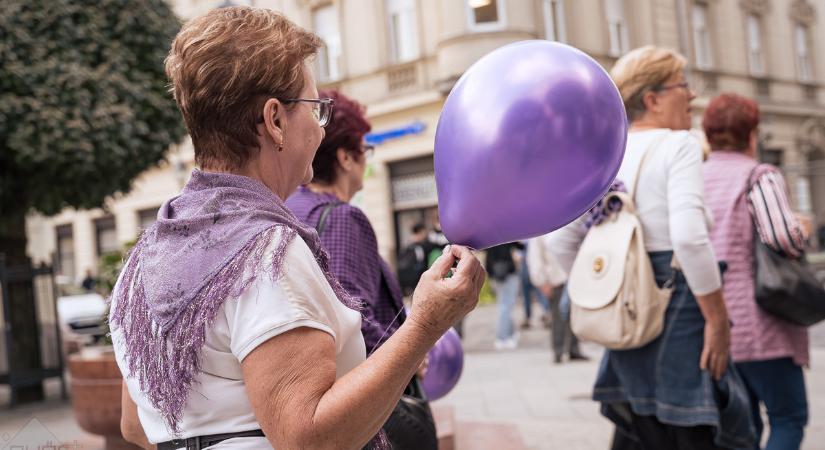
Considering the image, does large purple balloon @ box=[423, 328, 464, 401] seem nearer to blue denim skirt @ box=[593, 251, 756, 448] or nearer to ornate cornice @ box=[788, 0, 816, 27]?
blue denim skirt @ box=[593, 251, 756, 448]

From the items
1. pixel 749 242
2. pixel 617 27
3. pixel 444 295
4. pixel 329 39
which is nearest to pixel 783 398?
pixel 749 242

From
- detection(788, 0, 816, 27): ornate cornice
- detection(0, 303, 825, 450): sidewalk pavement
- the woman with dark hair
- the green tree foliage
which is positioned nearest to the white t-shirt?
the woman with dark hair

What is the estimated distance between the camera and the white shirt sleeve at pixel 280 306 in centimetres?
127

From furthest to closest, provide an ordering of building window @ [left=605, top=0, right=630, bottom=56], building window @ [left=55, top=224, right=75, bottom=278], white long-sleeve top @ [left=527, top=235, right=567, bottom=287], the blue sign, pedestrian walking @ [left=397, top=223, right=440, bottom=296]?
1. building window @ [left=55, top=224, right=75, bottom=278]
2. building window @ [left=605, top=0, right=630, bottom=56]
3. the blue sign
4. pedestrian walking @ [left=397, top=223, right=440, bottom=296]
5. white long-sleeve top @ [left=527, top=235, right=567, bottom=287]

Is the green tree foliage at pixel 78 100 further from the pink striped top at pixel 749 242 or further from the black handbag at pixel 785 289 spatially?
the black handbag at pixel 785 289

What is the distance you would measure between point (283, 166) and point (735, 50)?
→ 73.0 feet

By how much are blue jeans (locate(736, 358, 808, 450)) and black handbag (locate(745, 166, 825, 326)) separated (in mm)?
210

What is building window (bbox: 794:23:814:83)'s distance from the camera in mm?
23734

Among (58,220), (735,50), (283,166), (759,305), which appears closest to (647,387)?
(759,305)

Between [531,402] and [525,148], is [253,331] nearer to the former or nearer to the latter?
[525,148]

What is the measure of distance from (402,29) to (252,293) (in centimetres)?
1791

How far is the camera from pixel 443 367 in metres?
3.00

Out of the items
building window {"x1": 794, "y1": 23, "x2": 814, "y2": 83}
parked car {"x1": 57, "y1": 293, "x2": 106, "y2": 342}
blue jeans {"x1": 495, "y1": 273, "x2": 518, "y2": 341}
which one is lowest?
parked car {"x1": 57, "y1": 293, "x2": 106, "y2": 342}

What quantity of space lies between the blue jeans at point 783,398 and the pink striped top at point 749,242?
7 centimetres
